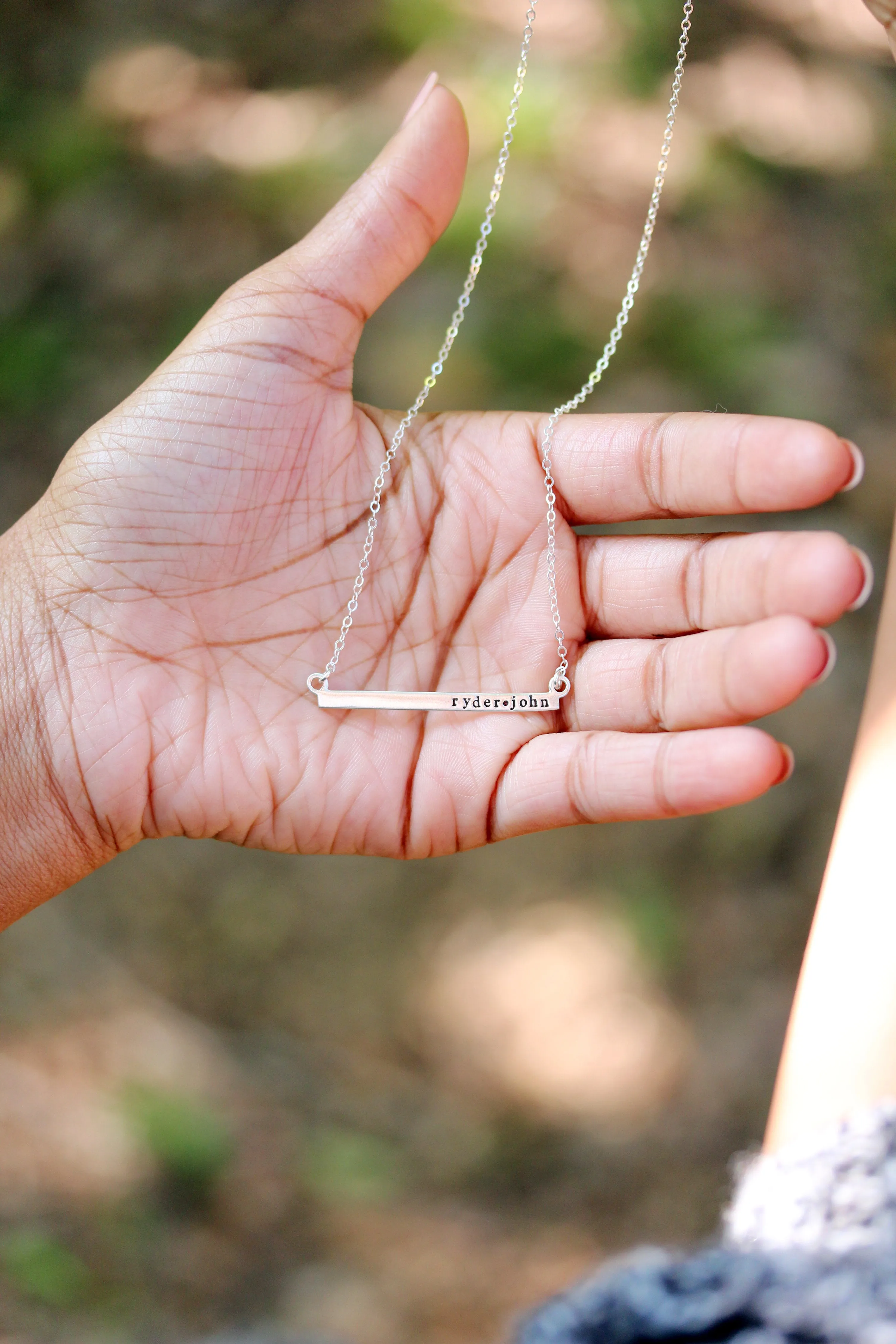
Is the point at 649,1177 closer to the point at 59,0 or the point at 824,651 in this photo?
the point at 824,651

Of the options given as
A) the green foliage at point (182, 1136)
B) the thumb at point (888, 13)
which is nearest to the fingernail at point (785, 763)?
the thumb at point (888, 13)

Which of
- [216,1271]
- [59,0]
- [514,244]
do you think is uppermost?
[59,0]

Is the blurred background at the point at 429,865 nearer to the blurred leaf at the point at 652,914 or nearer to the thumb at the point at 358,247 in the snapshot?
the blurred leaf at the point at 652,914

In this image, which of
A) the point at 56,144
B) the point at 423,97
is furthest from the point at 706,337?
the point at 56,144

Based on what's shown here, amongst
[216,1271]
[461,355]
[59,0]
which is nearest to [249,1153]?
[216,1271]

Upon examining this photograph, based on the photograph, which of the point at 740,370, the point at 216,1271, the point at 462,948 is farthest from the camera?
the point at 740,370

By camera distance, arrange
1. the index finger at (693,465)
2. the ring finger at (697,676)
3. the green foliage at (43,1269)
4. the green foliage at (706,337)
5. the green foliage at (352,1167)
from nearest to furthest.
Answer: the ring finger at (697,676)
the index finger at (693,465)
the green foliage at (43,1269)
the green foliage at (352,1167)
the green foliage at (706,337)

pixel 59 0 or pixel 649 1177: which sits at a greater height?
pixel 59 0
